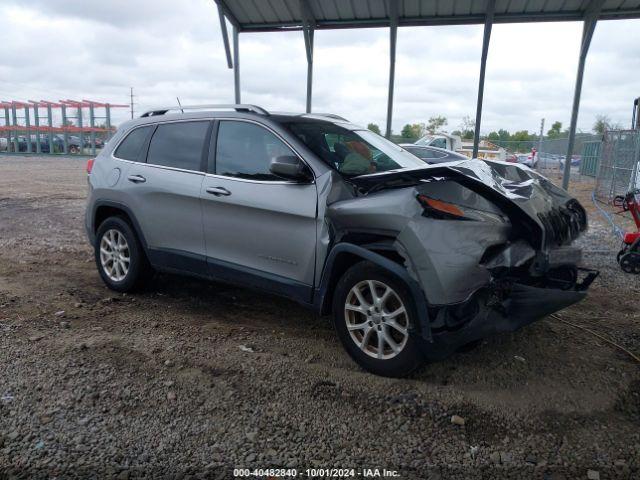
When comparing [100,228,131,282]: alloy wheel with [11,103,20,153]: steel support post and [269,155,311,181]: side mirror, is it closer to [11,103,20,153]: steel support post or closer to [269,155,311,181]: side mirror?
[269,155,311,181]: side mirror

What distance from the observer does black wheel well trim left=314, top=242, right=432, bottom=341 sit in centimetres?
326

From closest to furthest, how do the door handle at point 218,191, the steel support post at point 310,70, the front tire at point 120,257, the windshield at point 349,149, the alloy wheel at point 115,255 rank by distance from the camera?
the windshield at point 349,149
the door handle at point 218,191
the front tire at point 120,257
the alloy wheel at point 115,255
the steel support post at point 310,70

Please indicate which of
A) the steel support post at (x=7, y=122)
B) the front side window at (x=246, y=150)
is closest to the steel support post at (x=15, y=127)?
the steel support post at (x=7, y=122)

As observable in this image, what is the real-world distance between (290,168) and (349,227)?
646mm

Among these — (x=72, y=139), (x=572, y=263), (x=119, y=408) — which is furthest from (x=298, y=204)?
(x=72, y=139)

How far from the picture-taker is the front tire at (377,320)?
340cm

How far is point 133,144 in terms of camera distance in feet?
17.7

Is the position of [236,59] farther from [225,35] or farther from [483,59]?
[483,59]

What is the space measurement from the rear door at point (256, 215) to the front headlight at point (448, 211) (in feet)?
2.87

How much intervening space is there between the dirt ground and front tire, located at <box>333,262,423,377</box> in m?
0.16

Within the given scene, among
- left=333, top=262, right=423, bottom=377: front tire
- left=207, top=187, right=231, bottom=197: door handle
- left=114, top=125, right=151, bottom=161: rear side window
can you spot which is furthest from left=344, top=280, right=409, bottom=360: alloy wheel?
left=114, top=125, right=151, bottom=161: rear side window

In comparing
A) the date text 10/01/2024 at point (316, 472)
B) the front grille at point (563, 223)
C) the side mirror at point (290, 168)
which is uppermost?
the side mirror at point (290, 168)

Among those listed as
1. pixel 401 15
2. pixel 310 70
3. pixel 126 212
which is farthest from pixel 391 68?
pixel 126 212

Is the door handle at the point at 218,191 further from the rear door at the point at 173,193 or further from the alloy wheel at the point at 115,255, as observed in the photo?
the alloy wheel at the point at 115,255
